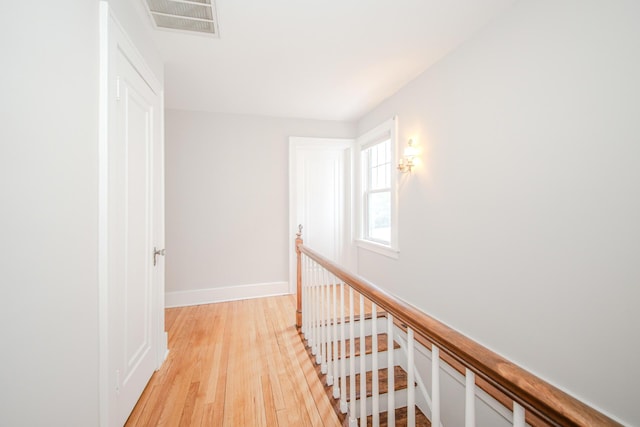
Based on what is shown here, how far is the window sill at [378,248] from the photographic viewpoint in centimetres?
321

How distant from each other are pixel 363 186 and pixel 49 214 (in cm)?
348

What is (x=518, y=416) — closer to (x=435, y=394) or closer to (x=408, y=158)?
(x=435, y=394)

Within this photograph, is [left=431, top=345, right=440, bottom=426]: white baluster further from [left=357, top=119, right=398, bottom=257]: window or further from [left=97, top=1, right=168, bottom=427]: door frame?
[left=357, top=119, right=398, bottom=257]: window

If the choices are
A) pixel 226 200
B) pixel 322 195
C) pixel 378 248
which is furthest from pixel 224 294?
pixel 378 248

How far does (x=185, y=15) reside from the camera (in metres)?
1.88

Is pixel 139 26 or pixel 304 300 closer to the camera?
pixel 139 26

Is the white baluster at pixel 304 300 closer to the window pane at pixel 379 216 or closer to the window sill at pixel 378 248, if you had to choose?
the window sill at pixel 378 248

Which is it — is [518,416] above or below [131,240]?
below

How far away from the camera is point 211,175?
143 inches

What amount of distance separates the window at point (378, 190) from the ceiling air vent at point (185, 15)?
2075 millimetres

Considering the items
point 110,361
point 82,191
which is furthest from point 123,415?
point 82,191

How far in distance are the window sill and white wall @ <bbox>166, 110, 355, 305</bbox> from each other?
106 centimetres

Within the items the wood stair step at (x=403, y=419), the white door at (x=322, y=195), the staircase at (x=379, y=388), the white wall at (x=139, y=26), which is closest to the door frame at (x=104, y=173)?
the white wall at (x=139, y=26)

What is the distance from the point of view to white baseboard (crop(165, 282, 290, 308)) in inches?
137
